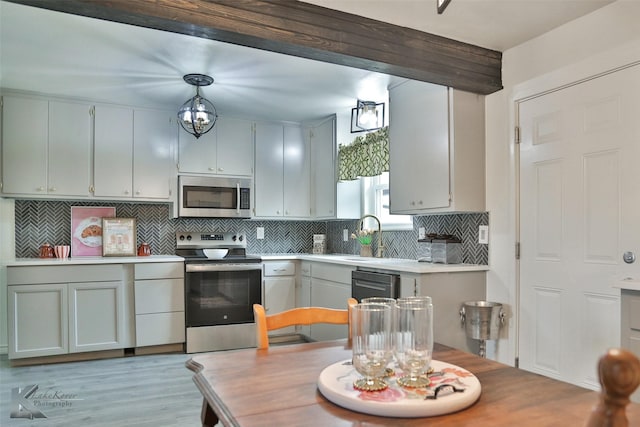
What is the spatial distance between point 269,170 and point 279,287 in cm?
130

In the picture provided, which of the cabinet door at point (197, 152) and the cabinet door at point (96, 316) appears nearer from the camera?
the cabinet door at point (96, 316)

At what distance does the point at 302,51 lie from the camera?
2.45 m

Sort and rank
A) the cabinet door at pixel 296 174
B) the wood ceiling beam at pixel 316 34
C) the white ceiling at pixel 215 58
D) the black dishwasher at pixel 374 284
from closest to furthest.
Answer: the wood ceiling beam at pixel 316 34, the white ceiling at pixel 215 58, the black dishwasher at pixel 374 284, the cabinet door at pixel 296 174

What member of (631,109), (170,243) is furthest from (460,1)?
(170,243)

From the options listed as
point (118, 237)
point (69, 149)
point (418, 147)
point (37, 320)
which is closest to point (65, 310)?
point (37, 320)

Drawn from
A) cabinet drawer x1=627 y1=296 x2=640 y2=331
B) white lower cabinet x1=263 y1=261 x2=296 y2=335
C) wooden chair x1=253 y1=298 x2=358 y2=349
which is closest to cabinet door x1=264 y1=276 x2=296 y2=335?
white lower cabinet x1=263 y1=261 x2=296 y2=335

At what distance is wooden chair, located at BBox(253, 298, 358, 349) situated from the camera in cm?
149

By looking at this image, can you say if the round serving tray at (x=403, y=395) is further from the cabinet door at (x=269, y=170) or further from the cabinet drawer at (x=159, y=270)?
the cabinet door at (x=269, y=170)

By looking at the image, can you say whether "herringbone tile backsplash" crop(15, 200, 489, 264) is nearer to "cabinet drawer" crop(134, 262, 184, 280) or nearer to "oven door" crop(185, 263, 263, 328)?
"cabinet drawer" crop(134, 262, 184, 280)

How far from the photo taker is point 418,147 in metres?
3.43

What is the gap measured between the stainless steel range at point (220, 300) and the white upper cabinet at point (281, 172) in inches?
30.7

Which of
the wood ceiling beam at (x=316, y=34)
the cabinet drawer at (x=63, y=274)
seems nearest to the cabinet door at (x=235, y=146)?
the cabinet drawer at (x=63, y=274)

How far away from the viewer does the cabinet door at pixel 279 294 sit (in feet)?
15.3

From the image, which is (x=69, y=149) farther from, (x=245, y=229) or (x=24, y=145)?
(x=245, y=229)
